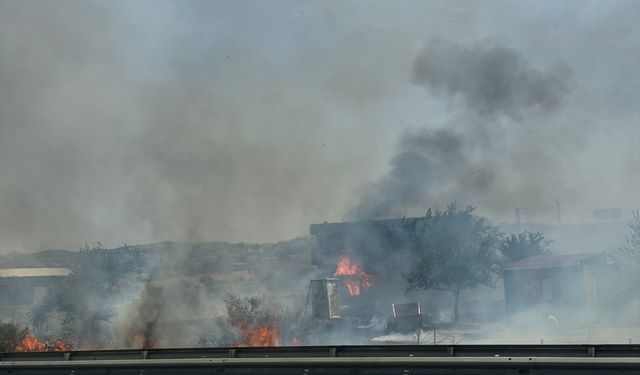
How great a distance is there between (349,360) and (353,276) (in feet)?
106

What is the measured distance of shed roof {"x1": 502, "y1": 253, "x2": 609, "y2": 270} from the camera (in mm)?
31297

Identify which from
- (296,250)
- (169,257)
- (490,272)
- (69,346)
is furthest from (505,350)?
(296,250)

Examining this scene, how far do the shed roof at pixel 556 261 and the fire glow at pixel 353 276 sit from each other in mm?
8317

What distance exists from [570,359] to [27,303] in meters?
31.5

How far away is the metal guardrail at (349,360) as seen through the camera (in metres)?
7.98

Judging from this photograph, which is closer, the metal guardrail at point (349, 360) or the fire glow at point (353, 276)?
the metal guardrail at point (349, 360)

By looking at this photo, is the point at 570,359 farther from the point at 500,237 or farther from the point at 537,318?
the point at 500,237

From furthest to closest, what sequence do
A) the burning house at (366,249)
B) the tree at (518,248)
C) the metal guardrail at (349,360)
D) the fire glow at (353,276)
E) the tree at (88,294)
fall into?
1. the fire glow at (353,276)
2. the burning house at (366,249)
3. the tree at (518,248)
4. the tree at (88,294)
5. the metal guardrail at (349,360)

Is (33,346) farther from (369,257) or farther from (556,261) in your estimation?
(556,261)

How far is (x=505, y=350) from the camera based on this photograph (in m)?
8.48

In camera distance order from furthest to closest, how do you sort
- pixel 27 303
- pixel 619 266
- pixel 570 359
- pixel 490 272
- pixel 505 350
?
pixel 490 272 < pixel 27 303 < pixel 619 266 < pixel 505 350 < pixel 570 359

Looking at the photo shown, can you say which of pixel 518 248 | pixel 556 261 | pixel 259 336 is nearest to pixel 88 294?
pixel 259 336

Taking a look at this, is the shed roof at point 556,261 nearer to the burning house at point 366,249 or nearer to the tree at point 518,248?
the tree at point 518,248

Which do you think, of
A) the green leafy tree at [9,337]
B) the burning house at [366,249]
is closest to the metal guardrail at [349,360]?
the green leafy tree at [9,337]
